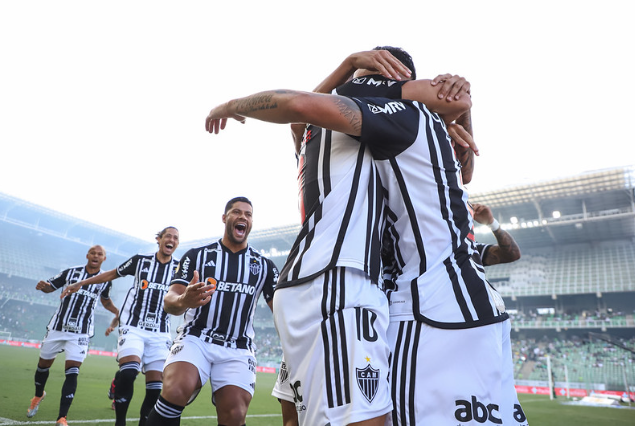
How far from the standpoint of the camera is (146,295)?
749 cm

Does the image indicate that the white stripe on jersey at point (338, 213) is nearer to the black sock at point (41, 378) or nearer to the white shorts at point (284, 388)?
the white shorts at point (284, 388)

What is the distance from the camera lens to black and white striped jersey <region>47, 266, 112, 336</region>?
842 centimetres

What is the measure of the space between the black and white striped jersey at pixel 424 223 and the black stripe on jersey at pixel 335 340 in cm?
26

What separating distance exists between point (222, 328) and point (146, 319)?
3259 mm

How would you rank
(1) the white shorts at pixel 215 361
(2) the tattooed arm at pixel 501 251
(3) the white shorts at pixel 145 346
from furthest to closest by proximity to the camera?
(3) the white shorts at pixel 145 346
(1) the white shorts at pixel 215 361
(2) the tattooed arm at pixel 501 251

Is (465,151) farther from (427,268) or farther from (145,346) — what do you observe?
(145,346)

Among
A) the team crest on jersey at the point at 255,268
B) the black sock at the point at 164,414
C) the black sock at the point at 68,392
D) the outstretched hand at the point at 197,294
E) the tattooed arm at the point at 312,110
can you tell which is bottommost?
the black sock at the point at 68,392

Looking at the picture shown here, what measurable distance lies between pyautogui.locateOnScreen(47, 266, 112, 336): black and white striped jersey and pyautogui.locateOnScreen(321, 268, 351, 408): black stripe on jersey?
27.2 feet

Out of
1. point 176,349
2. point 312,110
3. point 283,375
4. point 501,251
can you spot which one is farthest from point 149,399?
point 312,110

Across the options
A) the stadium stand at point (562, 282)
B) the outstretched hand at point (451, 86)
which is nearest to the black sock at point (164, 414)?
the outstretched hand at point (451, 86)

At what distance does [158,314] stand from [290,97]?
669 centimetres

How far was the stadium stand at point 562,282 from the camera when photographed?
102ft

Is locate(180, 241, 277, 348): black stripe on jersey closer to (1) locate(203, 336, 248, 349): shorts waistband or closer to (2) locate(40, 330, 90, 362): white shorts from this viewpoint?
(1) locate(203, 336, 248, 349): shorts waistband

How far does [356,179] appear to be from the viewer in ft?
5.89
